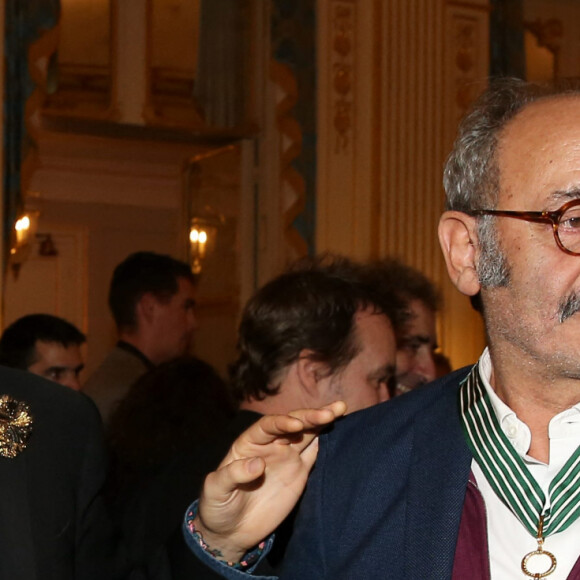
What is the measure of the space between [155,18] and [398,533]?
563 cm

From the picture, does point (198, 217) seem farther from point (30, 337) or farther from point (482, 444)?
point (482, 444)

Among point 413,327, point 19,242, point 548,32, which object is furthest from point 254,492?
point 548,32

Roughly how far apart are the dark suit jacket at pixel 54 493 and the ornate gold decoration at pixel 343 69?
4.73 meters

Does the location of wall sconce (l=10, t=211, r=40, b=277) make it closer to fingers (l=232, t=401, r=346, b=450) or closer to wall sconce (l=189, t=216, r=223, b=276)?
wall sconce (l=189, t=216, r=223, b=276)

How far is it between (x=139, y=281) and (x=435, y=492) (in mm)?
3326

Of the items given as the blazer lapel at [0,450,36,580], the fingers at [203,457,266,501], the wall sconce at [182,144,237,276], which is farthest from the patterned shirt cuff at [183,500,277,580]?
the wall sconce at [182,144,237,276]

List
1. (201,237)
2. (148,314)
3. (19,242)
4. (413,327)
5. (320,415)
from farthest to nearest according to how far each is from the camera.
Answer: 1. (201,237)
2. (19,242)
3. (148,314)
4. (413,327)
5. (320,415)

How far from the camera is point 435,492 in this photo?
5.29 ft

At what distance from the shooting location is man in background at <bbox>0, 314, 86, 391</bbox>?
4.09m

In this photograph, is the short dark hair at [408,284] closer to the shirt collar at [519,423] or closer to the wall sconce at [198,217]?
the shirt collar at [519,423]

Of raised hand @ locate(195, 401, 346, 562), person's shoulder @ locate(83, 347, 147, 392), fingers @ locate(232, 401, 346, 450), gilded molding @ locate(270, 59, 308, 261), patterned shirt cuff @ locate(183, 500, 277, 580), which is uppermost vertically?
gilded molding @ locate(270, 59, 308, 261)

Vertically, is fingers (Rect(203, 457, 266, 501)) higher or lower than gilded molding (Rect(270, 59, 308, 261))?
lower

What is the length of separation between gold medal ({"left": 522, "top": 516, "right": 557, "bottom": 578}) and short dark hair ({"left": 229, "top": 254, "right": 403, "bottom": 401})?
1076mm

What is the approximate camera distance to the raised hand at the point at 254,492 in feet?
5.29
